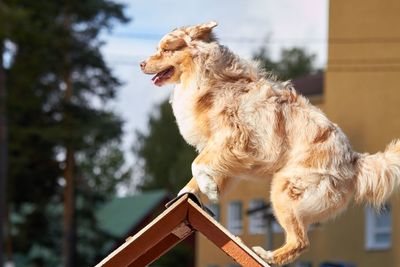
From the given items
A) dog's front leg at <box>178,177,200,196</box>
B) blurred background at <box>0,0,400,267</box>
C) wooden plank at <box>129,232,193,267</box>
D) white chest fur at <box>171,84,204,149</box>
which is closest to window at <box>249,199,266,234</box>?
blurred background at <box>0,0,400,267</box>

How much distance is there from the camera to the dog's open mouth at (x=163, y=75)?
6.59 meters

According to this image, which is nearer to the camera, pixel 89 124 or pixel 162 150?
pixel 89 124

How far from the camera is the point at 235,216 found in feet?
121

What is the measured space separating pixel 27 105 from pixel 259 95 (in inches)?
1111

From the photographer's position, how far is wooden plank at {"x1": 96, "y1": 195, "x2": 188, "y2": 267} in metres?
6.01

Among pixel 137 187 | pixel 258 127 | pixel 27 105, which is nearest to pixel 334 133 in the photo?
pixel 258 127

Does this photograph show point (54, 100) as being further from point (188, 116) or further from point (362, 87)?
point (188, 116)

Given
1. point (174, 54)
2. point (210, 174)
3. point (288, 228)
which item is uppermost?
point (174, 54)

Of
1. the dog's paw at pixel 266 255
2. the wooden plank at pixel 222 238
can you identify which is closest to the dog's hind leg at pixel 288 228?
the dog's paw at pixel 266 255

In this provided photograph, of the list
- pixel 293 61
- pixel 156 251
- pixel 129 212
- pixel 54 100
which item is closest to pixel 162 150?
pixel 129 212

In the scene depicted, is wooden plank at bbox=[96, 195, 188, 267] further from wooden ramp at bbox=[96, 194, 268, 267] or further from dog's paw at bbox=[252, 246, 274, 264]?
dog's paw at bbox=[252, 246, 274, 264]

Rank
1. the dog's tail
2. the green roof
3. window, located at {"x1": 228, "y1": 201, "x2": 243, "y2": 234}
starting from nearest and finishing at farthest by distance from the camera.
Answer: the dog's tail → window, located at {"x1": 228, "y1": 201, "x2": 243, "y2": 234} → the green roof

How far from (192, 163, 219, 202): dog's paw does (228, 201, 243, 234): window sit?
29.8 meters

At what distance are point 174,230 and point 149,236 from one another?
23 cm
